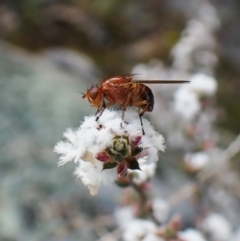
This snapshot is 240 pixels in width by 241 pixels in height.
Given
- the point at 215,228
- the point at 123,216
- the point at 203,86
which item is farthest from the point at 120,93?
the point at 215,228

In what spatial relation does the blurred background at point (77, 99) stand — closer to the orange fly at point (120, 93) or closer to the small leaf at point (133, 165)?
the orange fly at point (120, 93)

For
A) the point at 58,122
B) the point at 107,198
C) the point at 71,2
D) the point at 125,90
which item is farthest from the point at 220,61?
the point at 125,90

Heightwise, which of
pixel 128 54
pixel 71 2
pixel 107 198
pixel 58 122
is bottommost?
pixel 107 198

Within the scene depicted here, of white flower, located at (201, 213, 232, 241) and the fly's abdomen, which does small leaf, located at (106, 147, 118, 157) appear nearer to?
the fly's abdomen

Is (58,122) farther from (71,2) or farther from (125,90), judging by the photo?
(71,2)

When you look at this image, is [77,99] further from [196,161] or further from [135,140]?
[135,140]

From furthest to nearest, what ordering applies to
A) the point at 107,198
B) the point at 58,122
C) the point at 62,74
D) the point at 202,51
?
1. the point at 62,74
2. the point at 202,51
3. the point at 58,122
4. the point at 107,198

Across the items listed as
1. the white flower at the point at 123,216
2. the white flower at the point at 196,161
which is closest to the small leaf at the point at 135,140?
the white flower at the point at 123,216
